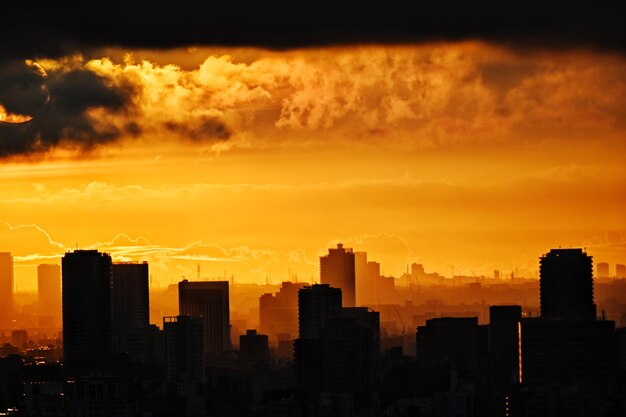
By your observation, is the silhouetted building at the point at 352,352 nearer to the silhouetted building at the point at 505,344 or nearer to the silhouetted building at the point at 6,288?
the silhouetted building at the point at 505,344

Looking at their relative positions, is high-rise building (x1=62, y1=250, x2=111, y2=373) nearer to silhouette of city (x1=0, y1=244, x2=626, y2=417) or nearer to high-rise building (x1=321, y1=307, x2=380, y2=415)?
silhouette of city (x1=0, y1=244, x2=626, y2=417)

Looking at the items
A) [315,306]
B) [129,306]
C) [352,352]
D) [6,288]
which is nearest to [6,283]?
[6,288]

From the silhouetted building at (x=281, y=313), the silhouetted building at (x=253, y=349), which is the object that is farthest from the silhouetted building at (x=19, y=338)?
the silhouetted building at (x=281, y=313)

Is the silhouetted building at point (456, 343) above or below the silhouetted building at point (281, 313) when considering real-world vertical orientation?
below

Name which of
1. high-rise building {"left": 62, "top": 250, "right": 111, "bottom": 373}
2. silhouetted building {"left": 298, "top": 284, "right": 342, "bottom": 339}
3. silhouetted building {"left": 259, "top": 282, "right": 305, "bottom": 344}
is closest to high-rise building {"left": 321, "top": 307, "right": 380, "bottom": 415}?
silhouetted building {"left": 298, "top": 284, "right": 342, "bottom": 339}

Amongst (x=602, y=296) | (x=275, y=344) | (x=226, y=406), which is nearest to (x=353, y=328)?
(x=275, y=344)

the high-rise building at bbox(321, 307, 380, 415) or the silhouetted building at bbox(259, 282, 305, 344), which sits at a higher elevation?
the silhouetted building at bbox(259, 282, 305, 344)
